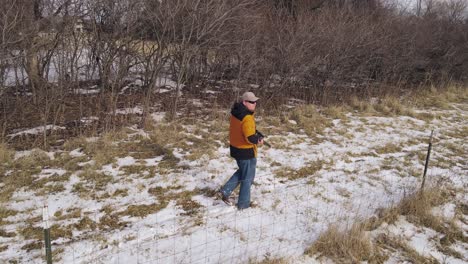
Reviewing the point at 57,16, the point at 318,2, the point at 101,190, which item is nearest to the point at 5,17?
the point at 57,16

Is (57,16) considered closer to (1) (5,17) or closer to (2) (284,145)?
(1) (5,17)

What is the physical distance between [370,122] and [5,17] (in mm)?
8454

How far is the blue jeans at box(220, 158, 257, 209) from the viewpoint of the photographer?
4.61 metres

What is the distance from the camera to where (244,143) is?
4465mm

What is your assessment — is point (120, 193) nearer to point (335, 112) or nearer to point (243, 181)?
point (243, 181)

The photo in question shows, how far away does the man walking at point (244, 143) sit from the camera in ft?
14.2

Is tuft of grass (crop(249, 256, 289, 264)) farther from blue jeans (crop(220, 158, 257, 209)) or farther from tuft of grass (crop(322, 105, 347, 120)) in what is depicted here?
tuft of grass (crop(322, 105, 347, 120))

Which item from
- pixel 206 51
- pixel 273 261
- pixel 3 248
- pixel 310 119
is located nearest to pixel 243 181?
pixel 273 261

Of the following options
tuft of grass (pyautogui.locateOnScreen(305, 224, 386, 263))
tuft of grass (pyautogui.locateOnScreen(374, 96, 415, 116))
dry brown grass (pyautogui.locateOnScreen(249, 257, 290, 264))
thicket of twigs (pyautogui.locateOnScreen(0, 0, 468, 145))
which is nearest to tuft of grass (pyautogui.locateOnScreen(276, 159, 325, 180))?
tuft of grass (pyautogui.locateOnScreen(305, 224, 386, 263))

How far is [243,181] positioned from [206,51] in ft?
19.6

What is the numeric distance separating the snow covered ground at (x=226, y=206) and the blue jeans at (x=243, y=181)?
0.16 m

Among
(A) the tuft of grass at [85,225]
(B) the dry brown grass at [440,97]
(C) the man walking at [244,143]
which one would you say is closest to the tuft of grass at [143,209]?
(A) the tuft of grass at [85,225]

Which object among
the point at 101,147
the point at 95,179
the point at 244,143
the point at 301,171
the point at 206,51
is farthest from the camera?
the point at 206,51

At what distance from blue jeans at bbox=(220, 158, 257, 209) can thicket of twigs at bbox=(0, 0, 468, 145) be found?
335 cm
